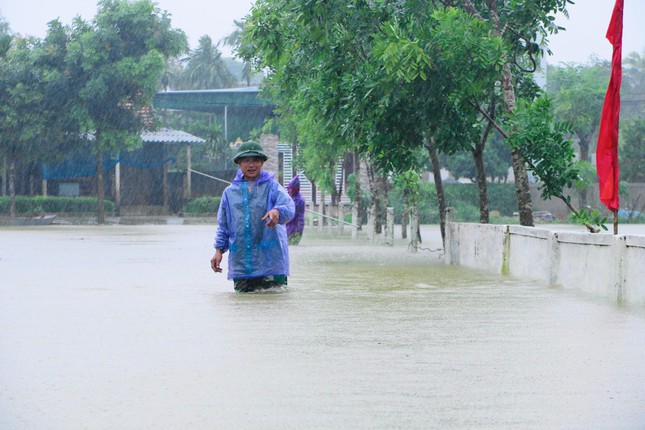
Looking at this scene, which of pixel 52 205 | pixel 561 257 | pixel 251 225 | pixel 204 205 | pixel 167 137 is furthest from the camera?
pixel 167 137

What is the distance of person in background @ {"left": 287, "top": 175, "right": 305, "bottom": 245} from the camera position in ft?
87.0

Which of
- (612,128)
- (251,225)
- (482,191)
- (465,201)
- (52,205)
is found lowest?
(52,205)

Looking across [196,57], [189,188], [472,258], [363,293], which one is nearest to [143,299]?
[363,293]

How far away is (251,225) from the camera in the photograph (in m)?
12.9

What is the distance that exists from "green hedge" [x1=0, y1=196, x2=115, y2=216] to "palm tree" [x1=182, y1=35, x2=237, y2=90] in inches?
1232

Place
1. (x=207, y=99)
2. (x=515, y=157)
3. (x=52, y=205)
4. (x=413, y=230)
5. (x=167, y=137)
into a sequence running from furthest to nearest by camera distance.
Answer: (x=207, y=99) < (x=167, y=137) < (x=52, y=205) < (x=413, y=230) < (x=515, y=157)

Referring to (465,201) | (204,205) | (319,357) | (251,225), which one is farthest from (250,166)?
(465,201)

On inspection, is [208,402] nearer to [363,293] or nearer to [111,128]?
[363,293]

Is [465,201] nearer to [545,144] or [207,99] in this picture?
[207,99]

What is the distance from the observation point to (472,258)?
1916 cm

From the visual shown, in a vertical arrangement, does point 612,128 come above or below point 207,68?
below

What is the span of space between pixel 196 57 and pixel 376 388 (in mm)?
77626

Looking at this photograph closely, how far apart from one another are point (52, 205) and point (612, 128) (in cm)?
4053

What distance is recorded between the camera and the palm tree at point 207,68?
81938 mm
